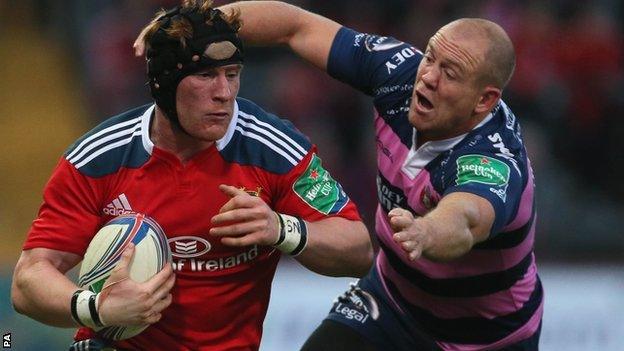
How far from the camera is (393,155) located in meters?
6.62

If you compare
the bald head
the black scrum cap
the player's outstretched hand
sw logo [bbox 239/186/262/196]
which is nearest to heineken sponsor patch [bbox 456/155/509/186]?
the bald head

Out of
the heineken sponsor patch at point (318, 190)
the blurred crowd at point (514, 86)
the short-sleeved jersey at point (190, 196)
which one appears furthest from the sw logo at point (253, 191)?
the blurred crowd at point (514, 86)

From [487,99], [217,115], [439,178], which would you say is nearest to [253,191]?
[217,115]

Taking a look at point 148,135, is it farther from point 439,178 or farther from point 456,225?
point 456,225

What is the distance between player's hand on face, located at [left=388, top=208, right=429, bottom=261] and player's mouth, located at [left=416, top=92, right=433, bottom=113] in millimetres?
1202

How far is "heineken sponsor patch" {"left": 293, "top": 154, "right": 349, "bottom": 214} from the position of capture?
593 cm

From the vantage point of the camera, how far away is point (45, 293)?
18.5 feet

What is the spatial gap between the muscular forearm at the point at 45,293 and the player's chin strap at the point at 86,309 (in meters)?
0.04

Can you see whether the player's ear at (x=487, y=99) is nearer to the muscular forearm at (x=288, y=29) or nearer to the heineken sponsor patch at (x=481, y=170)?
the heineken sponsor patch at (x=481, y=170)

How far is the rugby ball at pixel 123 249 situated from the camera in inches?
218

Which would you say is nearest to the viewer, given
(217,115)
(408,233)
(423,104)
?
(408,233)

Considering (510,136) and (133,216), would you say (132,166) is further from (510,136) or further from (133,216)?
(510,136)

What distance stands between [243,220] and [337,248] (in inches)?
23.3

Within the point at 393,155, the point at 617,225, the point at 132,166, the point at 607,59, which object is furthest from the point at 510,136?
the point at 607,59
